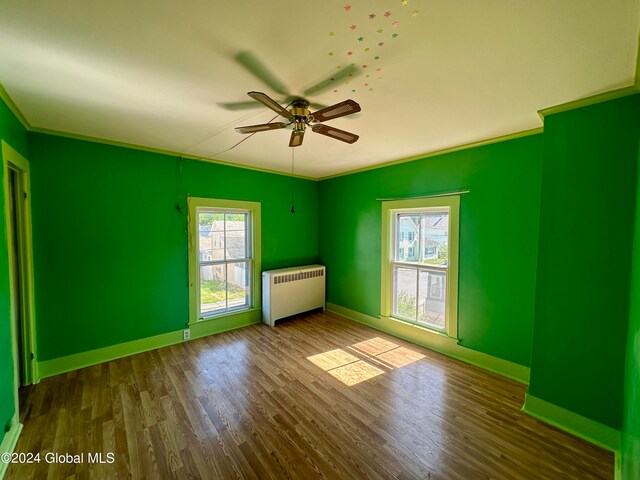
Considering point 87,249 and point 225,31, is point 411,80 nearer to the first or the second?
point 225,31

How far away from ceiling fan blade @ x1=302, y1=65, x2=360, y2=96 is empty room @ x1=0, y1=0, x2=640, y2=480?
13 mm

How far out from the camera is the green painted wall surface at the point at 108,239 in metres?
2.62

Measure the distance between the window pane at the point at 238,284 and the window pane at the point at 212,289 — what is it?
97mm

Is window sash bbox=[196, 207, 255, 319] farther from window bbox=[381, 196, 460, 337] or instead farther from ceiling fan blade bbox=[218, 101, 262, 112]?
window bbox=[381, 196, 460, 337]

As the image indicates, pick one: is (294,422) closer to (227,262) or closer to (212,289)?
(212,289)

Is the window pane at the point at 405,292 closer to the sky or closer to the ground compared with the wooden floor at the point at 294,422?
closer to the sky

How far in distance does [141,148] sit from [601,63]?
405 cm

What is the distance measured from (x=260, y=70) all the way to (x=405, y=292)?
3.18m

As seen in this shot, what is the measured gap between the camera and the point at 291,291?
4281 millimetres

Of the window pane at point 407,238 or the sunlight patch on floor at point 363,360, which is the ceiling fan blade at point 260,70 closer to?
the window pane at point 407,238

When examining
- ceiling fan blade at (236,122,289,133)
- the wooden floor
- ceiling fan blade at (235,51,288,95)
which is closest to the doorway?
the wooden floor

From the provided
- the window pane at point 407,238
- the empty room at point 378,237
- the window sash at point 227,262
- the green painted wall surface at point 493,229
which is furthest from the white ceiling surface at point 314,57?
the window sash at point 227,262

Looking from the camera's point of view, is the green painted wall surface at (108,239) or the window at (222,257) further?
the window at (222,257)

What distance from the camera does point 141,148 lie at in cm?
311
